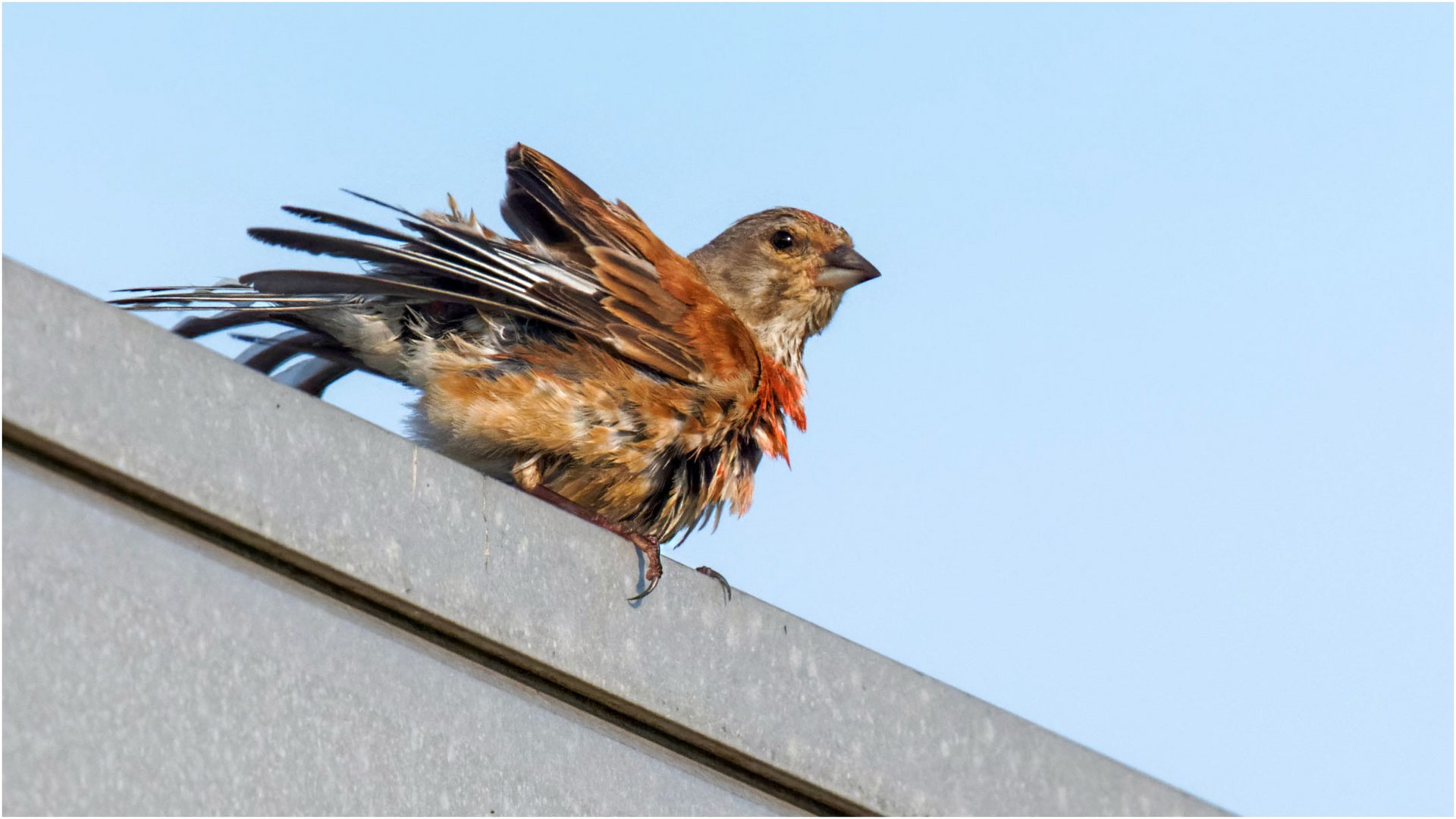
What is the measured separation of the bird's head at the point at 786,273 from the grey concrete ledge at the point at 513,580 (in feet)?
8.81

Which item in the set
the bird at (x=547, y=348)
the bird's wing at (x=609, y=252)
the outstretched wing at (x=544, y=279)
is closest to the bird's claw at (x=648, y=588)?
the bird at (x=547, y=348)

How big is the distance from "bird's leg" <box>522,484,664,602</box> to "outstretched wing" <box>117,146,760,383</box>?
419 millimetres

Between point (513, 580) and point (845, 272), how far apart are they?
3603mm

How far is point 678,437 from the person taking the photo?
5043mm

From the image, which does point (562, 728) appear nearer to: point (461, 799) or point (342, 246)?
point (461, 799)

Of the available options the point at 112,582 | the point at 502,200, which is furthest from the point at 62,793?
the point at 502,200

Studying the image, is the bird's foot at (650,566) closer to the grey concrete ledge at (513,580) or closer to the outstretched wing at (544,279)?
the grey concrete ledge at (513,580)

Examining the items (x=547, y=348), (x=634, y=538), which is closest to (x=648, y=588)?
(x=634, y=538)

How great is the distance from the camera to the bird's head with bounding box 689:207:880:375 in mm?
6520

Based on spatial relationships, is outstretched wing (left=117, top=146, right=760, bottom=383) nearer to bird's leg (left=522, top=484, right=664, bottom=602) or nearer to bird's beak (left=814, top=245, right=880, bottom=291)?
bird's leg (left=522, top=484, right=664, bottom=602)

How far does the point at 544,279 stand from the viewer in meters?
5.00

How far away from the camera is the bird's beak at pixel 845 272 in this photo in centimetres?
661

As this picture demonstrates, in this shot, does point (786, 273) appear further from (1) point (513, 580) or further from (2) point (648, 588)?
(1) point (513, 580)

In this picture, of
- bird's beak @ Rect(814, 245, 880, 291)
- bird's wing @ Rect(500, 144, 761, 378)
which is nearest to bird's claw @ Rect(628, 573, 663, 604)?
bird's wing @ Rect(500, 144, 761, 378)
